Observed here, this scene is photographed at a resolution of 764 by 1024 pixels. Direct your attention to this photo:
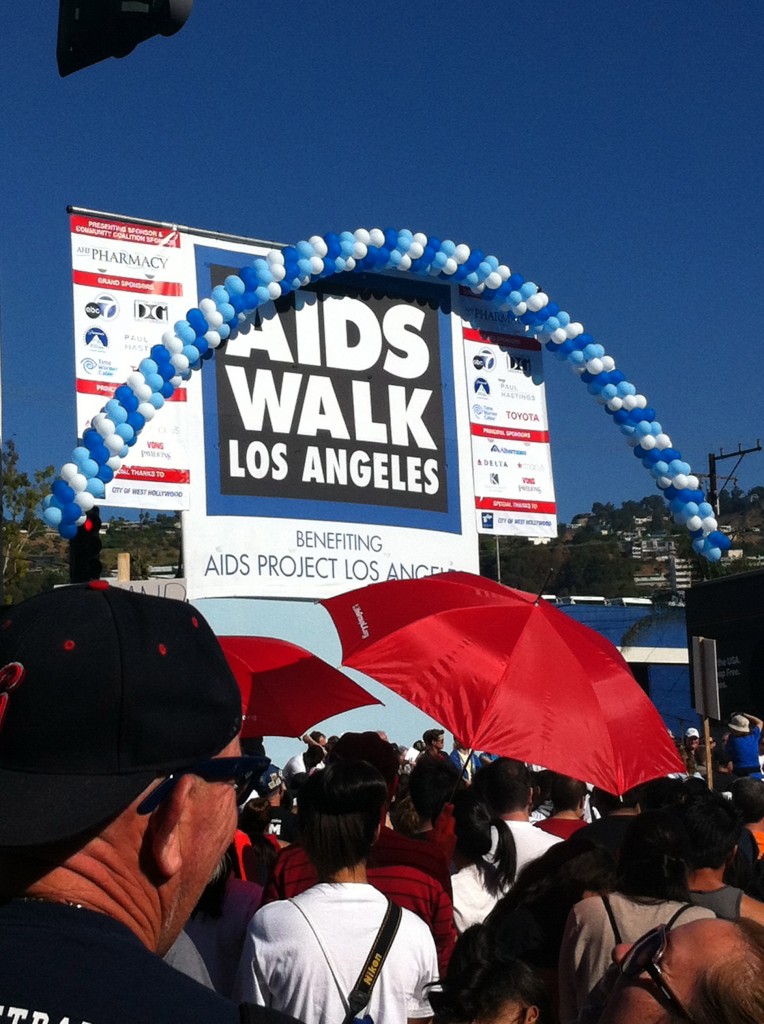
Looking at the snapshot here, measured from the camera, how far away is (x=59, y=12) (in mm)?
6270

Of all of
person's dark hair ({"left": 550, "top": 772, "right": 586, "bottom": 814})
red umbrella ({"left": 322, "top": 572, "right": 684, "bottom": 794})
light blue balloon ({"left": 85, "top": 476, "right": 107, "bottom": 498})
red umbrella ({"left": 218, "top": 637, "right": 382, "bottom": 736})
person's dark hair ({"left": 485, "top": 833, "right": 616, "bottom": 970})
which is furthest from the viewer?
light blue balloon ({"left": 85, "top": 476, "right": 107, "bottom": 498})

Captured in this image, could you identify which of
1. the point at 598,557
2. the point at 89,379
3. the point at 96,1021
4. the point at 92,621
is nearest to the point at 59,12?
the point at 92,621

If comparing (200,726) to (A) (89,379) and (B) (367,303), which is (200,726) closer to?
(A) (89,379)

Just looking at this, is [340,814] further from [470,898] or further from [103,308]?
[103,308]

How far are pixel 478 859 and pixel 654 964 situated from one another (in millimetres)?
3532

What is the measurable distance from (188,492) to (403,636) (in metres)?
10.3

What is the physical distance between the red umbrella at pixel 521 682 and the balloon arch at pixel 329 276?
646cm

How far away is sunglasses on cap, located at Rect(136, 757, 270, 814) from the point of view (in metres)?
1.68

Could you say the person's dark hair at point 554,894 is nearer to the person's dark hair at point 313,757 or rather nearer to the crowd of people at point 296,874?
the crowd of people at point 296,874

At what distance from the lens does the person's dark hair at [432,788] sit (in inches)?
275

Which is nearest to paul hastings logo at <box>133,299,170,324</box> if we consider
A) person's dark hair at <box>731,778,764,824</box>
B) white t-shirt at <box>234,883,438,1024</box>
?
person's dark hair at <box>731,778,764,824</box>

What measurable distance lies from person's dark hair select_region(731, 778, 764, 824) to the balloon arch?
720 centimetres

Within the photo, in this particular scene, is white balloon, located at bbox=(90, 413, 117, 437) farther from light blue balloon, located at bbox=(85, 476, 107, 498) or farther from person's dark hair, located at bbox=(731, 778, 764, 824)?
person's dark hair, located at bbox=(731, 778, 764, 824)

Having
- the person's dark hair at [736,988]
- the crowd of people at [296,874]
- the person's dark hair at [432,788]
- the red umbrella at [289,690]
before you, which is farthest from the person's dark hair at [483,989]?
the red umbrella at [289,690]
